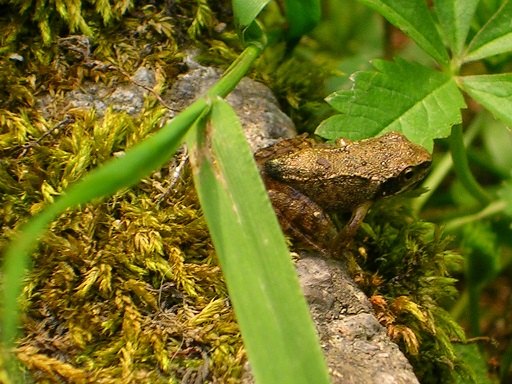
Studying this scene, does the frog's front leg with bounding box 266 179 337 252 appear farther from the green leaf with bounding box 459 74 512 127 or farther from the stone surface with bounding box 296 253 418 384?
the green leaf with bounding box 459 74 512 127

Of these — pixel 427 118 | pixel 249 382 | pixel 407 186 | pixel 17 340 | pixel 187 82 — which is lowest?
pixel 249 382

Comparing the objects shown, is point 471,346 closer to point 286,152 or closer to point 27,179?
point 286,152

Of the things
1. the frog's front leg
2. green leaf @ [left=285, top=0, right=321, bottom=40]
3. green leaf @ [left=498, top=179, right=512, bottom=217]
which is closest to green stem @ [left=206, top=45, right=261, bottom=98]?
green leaf @ [left=285, top=0, right=321, bottom=40]

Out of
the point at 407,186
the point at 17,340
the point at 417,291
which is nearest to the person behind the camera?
the point at 17,340

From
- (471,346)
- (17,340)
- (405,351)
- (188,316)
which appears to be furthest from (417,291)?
(17,340)

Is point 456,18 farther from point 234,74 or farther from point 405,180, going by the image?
point 234,74

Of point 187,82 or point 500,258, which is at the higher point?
point 187,82

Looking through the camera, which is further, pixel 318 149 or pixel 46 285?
pixel 318 149
